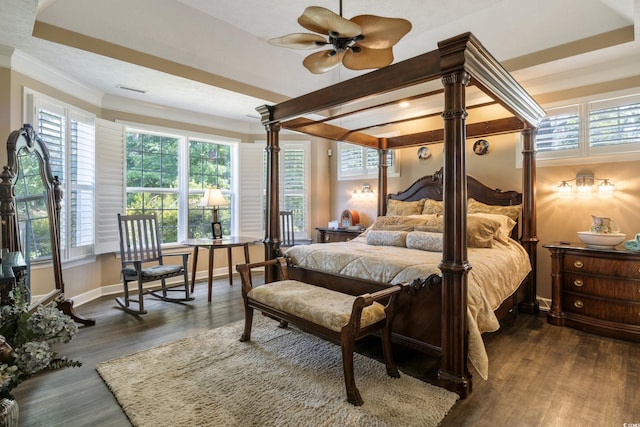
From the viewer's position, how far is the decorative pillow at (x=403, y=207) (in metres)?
4.42

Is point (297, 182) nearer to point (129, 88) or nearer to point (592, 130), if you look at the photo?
point (129, 88)

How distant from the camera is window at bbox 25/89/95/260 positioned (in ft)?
11.5

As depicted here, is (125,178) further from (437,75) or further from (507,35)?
(507,35)

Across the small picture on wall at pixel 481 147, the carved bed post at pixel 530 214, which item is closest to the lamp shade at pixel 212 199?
the small picture on wall at pixel 481 147

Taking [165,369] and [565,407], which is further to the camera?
[165,369]

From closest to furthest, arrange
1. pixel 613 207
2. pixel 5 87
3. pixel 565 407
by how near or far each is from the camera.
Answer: pixel 565 407
pixel 5 87
pixel 613 207

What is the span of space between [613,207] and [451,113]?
2.58 meters

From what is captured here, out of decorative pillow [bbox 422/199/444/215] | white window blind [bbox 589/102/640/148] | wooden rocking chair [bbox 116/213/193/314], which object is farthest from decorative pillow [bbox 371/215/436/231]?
wooden rocking chair [bbox 116/213/193/314]

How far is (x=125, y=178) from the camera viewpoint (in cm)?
448

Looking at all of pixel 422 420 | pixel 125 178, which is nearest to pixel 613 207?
pixel 422 420

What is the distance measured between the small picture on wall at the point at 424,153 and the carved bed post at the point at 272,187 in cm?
238

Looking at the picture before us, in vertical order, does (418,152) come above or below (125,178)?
above

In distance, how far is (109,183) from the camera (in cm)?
430

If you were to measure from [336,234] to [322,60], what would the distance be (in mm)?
3060
